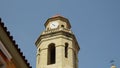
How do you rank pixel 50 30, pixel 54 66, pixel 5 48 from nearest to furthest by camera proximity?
pixel 5 48
pixel 54 66
pixel 50 30

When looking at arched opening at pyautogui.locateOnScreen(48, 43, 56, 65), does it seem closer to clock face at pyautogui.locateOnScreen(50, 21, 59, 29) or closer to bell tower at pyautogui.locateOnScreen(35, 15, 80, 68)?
bell tower at pyautogui.locateOnScreen(35, 15, 80, 68)

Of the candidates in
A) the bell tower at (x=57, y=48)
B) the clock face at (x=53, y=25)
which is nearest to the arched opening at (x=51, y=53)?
the bell tower at (x=57, y=48)

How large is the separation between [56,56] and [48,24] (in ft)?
12.4

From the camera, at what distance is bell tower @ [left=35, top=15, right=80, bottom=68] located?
34.4 meters

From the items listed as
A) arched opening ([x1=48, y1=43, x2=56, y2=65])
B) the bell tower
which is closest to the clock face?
the bell tower

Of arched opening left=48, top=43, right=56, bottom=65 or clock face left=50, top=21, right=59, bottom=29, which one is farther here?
clock face left=50, top=21, right=59, bottom=29

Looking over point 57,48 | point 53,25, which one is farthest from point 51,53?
point 53,25

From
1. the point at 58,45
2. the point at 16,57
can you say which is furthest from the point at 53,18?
the point at 16,57

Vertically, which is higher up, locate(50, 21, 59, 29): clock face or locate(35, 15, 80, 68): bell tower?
locate(50, 21, 59, 29): clock face

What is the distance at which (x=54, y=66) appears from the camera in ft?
111

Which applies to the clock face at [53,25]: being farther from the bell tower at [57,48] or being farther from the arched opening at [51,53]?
the arched opening at [51,53]

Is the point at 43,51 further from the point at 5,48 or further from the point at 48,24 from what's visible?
the point at 5,48

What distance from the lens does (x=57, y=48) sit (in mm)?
34906

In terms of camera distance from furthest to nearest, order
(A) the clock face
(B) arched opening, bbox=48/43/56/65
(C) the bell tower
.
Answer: (A) the clock face, (B) arched opening, bbox=48/43/56/65, (C) the bell tower
